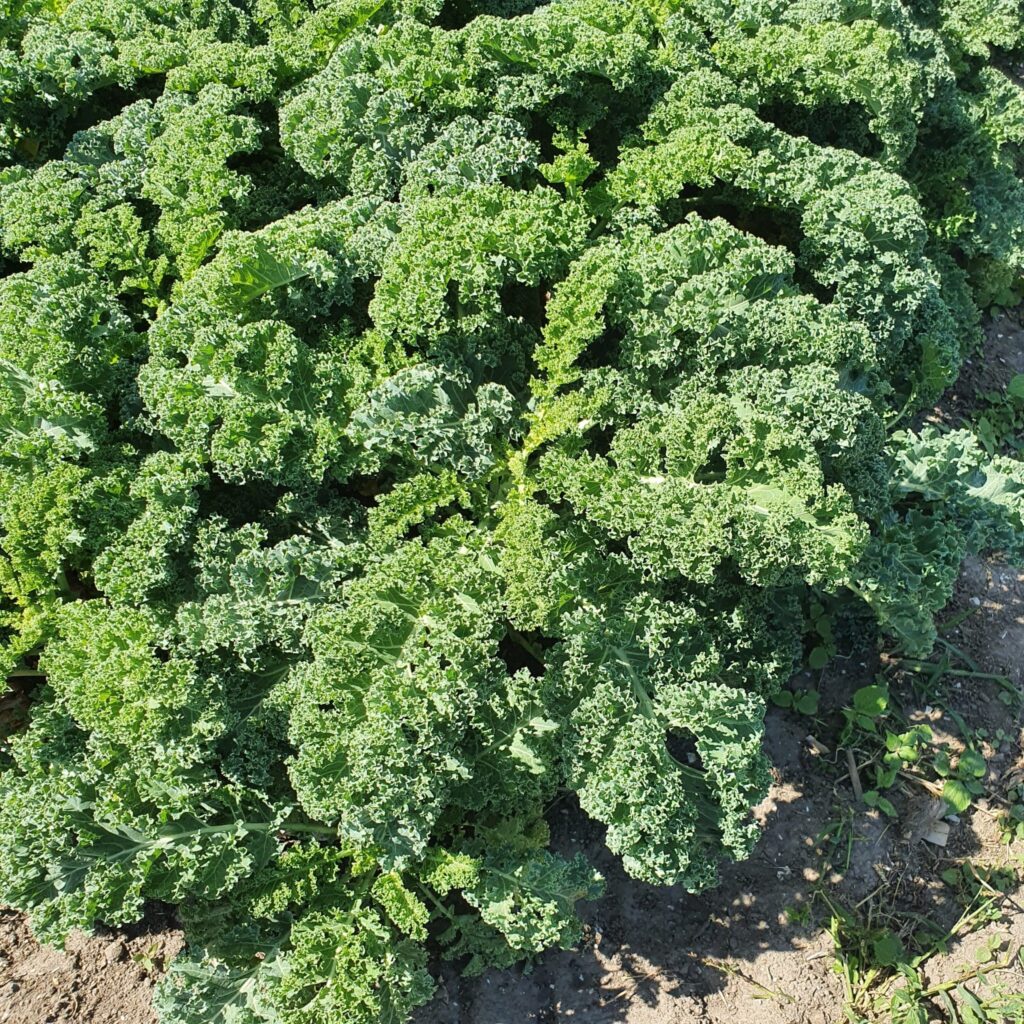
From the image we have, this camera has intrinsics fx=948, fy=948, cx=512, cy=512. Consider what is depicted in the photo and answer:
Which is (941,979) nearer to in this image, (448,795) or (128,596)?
(448,795)

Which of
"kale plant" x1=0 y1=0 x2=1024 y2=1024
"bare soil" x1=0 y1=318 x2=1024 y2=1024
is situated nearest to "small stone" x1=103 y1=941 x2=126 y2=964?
"bare soil" x1=0 y1=318 x2=1024 y2=1024

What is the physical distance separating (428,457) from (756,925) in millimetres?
3328

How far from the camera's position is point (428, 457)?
5078mm

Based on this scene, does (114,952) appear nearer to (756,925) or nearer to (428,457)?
(428,457)

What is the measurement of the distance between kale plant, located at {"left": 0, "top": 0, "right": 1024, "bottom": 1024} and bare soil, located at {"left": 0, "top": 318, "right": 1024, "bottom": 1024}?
464mm

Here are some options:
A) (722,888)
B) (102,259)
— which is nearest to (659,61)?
(102,259)

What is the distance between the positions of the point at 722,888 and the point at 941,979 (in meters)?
1.33

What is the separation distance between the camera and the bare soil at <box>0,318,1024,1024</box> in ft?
17.0

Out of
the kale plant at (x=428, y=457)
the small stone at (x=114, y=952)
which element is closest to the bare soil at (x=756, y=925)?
the small stone at (x=114, y=952)

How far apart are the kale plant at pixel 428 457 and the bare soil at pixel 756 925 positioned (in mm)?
464

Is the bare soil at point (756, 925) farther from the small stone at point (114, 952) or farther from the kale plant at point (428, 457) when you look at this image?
the kale plant at point (428, 457)

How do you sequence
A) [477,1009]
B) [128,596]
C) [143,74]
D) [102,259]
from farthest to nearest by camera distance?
[143,74] < [102,259] < [477,1009] < [128,596]

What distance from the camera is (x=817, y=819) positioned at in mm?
5840

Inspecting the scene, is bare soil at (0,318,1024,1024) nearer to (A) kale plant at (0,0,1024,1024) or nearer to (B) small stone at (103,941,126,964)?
(B) small stone at (103,941,126,964)
